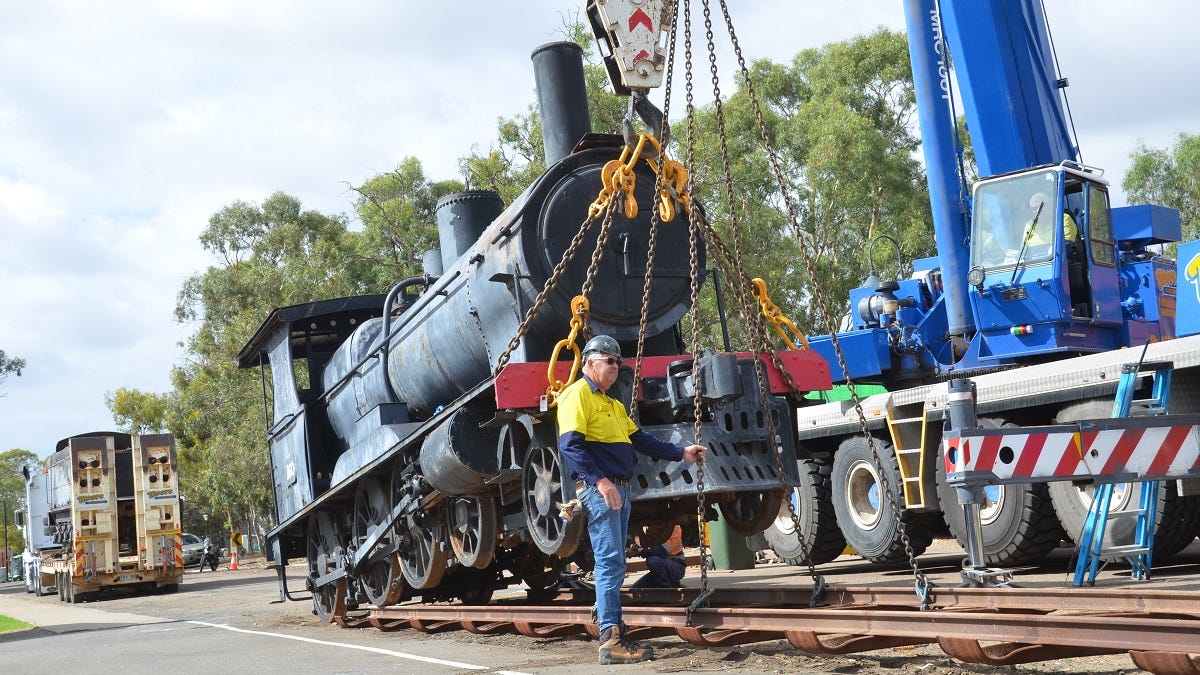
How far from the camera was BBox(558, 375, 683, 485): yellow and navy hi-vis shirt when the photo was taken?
21.4ft

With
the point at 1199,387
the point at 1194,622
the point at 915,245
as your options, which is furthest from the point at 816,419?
the point at 915,245

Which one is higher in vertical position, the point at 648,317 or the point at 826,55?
the point at 826,55

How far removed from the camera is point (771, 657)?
20.2 ft

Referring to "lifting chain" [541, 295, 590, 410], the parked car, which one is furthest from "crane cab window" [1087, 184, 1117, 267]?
the parked car

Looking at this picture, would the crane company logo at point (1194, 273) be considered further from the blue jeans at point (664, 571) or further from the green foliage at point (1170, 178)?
the green foliage at point (1170, 178)

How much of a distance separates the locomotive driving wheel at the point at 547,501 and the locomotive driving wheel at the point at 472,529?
943 mm

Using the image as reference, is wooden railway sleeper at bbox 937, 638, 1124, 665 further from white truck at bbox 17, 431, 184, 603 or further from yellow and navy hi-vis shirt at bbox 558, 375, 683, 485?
white truck at bbox 17, 431, 184, 603

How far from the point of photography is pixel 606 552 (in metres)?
6.56

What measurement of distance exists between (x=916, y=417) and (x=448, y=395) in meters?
4.24

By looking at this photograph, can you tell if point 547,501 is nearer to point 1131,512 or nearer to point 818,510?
point 1131,512

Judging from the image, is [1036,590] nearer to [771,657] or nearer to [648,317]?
[771,657]

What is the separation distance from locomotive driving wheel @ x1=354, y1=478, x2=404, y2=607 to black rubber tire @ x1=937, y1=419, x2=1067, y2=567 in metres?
4.82

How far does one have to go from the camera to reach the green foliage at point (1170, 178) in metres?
45.1

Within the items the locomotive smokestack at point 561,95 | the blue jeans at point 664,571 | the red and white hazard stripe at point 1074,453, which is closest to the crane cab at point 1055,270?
the red and white hazard stripe at point 1074,453
